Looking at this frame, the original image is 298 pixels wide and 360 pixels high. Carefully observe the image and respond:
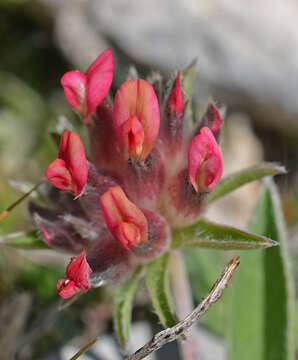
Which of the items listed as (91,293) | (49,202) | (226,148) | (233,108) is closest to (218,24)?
(233,108)

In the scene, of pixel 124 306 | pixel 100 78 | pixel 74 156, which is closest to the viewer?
pixel 74 156

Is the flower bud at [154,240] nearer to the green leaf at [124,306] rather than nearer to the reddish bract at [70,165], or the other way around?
the green leaf at [124,306]

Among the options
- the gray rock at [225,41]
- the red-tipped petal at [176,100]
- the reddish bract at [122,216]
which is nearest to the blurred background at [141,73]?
the gray rock at [225,41]

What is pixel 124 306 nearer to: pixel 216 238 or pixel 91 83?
pixel 216 238

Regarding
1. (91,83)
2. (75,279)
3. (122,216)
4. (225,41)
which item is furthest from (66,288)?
(225,41)

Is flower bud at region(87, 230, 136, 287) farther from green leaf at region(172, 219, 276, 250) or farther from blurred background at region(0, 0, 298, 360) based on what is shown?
blurred background at region(0, 0, 298, 360)

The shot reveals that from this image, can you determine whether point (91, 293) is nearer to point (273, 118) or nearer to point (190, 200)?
point (190, 200)
